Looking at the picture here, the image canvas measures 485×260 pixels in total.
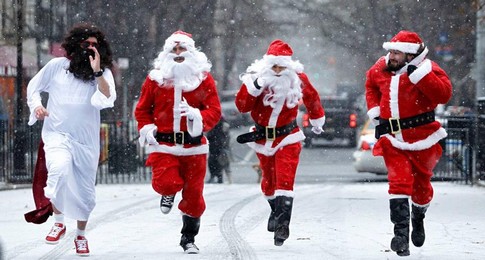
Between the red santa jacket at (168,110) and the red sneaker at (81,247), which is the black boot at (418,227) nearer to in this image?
the red santa jacket at (168,110)

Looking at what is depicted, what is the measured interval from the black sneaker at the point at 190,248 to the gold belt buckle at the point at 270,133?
1321 millimetres

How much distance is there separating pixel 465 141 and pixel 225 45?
23438 millimetres

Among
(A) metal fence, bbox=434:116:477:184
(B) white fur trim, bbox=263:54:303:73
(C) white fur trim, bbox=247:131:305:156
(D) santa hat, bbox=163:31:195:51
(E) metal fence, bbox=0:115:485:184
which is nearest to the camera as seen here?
(D) santa hat, bbox=163:31:195:51

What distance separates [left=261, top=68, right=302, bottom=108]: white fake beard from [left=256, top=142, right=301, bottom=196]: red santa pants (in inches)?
16.1

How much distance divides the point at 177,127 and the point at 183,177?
0.44 meters

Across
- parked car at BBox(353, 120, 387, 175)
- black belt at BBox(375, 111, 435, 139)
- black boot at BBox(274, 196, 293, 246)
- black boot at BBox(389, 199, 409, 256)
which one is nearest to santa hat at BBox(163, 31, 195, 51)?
black boot at BBox(274, 196, 293, 246)

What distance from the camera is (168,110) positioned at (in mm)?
10719

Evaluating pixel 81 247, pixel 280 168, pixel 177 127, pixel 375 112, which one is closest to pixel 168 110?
pixel 177 127

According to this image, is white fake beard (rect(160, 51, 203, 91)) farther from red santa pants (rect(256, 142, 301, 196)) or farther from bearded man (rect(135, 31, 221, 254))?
red santa pants (rect(256, 142, 301, 196))

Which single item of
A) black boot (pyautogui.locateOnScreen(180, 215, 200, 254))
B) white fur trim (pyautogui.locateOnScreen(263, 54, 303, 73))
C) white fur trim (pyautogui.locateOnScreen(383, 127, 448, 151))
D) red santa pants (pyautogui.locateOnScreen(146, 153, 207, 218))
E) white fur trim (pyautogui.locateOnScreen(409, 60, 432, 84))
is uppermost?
white fur trim (pyautogui.locateOnScreen(263, 54, 303, 73))

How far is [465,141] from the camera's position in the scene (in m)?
21.1

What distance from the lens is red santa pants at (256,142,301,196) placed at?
1122 centimetres

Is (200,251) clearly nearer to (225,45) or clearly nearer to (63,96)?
(63,96)

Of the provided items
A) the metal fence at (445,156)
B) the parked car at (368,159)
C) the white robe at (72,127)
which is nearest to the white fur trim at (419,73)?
the white robe at (72,127)
